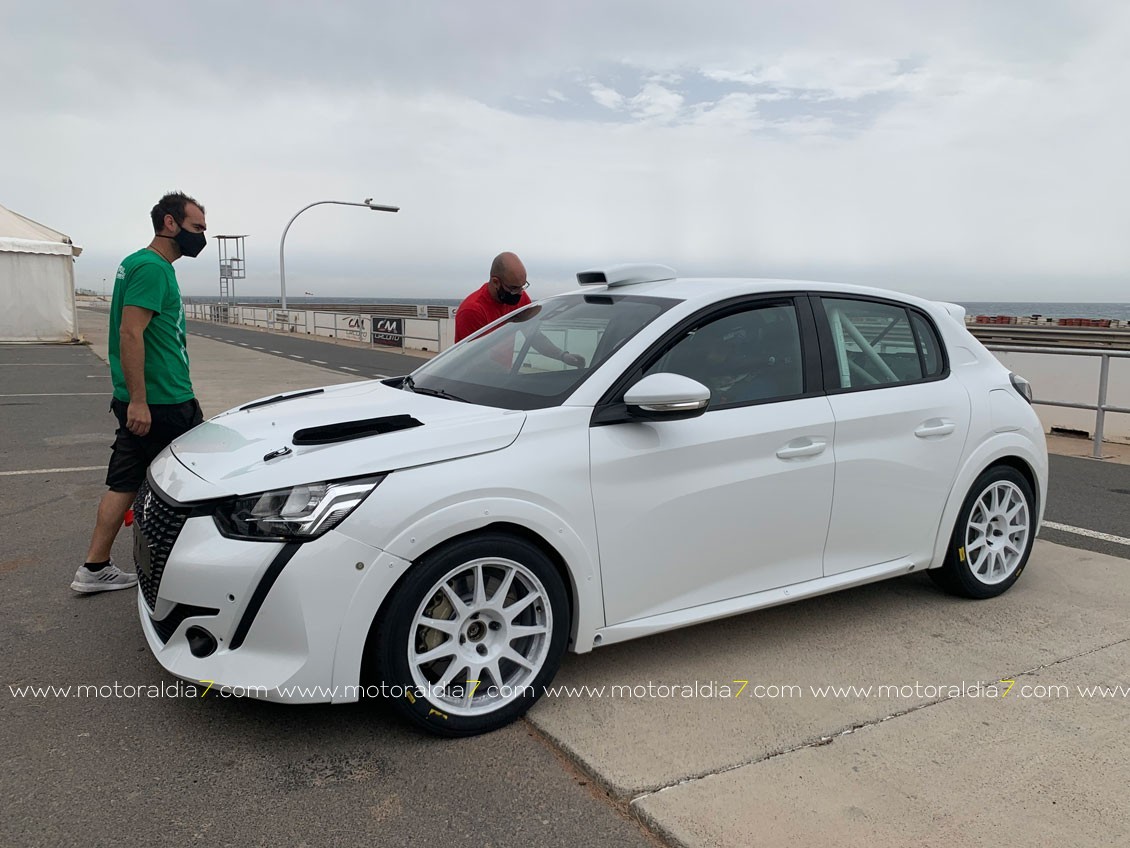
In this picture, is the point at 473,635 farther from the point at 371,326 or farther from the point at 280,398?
the point at 371,326

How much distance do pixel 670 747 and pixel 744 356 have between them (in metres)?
1.57

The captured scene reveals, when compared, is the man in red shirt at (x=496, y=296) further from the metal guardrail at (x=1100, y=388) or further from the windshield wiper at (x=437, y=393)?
the metal guardrail at (x=1100, y=388)

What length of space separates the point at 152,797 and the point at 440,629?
0.95m

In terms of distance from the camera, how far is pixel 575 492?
304cm

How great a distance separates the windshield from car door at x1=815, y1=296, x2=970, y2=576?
91 cm

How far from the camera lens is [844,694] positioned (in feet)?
10.8

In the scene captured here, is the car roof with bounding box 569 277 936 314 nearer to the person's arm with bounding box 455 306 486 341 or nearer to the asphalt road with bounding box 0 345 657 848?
the person's arm with bounding box 455 306 486 341

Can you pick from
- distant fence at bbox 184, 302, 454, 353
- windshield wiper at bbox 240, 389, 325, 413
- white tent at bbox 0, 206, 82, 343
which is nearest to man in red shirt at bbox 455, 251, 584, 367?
windshield wiper at bbox 240, 389, 325, 413

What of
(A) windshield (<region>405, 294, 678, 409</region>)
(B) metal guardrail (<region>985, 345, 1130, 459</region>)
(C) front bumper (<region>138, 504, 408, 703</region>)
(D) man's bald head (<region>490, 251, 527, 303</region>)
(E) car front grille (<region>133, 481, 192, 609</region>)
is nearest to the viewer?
(C) front bumper (<region>138, 504, 408, 703</region>)

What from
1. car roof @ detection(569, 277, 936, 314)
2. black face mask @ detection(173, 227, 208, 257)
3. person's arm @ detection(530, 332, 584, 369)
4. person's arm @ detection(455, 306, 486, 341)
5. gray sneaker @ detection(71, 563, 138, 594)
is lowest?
gray sneaker @ detection(71, 563, 138, 594)

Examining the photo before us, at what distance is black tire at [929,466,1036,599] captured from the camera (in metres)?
4.20

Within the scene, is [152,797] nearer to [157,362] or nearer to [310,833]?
[310,833]

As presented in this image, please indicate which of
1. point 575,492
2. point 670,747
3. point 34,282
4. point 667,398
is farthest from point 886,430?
point 34,282

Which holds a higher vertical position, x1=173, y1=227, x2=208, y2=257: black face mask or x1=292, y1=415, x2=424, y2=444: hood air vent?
x1=173, y1=227, x2=208, y2=257: black face mask
